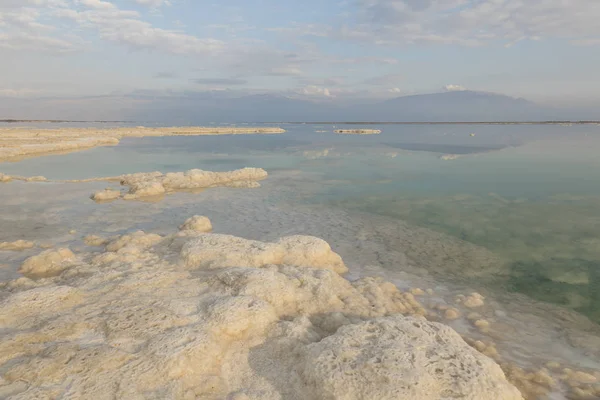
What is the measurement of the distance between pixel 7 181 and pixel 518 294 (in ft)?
75.6

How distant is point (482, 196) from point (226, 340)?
1524cm

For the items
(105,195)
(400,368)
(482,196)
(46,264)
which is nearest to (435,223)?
(482,196)

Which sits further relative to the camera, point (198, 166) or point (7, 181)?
point (198, 166)

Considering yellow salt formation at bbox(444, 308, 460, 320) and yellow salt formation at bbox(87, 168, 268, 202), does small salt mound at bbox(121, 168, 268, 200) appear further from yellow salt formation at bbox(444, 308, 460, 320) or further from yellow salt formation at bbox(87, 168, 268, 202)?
yellow salt formation at bbox(444, 308, 460, 320)

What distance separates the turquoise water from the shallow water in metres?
0.06

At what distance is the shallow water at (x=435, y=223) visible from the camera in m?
7.92

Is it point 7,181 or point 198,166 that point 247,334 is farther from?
point 198,166

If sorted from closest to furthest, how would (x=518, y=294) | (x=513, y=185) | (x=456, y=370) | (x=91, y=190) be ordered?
(x=456, y=370)
(x=518, y=294)
(x=91, y=190)
(x=513, y=185)

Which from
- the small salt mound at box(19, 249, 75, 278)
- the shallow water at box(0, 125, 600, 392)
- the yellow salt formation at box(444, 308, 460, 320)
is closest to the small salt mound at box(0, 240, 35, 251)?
the shallow water at box(0, 125, 600, 392)

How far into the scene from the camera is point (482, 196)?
17516 millimetres

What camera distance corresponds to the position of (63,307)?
19.9 ft

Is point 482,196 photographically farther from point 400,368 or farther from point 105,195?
point 105,195

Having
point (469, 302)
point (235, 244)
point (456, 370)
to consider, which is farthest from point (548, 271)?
point (235, 244)

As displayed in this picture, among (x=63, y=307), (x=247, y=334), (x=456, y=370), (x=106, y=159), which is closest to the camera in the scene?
(x=456, y=370)
